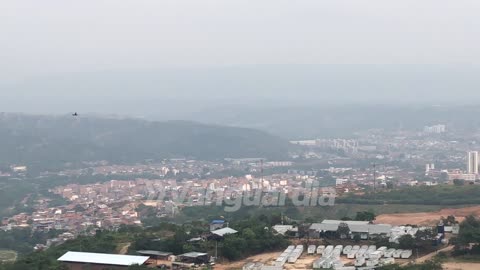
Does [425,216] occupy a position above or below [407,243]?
above

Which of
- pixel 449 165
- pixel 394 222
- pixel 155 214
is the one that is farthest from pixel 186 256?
pixel 449 165

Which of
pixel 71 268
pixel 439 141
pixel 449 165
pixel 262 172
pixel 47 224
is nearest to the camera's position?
pixel 71 268

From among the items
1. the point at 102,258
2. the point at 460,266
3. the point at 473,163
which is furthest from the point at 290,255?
the point at 473,163

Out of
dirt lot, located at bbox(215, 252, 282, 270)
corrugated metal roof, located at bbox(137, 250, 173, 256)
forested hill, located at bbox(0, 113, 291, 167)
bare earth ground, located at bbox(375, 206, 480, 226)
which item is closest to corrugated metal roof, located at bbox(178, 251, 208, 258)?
dirt lot, located at bbox(215, 252, 282, 270)

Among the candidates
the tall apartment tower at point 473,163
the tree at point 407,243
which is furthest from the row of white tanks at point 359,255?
the tall apartment tower at point 473,163

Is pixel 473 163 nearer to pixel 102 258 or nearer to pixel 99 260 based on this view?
pixel 102 258

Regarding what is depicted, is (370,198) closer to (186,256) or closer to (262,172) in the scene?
(186,256)

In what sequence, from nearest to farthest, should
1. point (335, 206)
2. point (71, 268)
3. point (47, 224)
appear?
point (71, 268)
point (335, 206)
point (47, 224)
